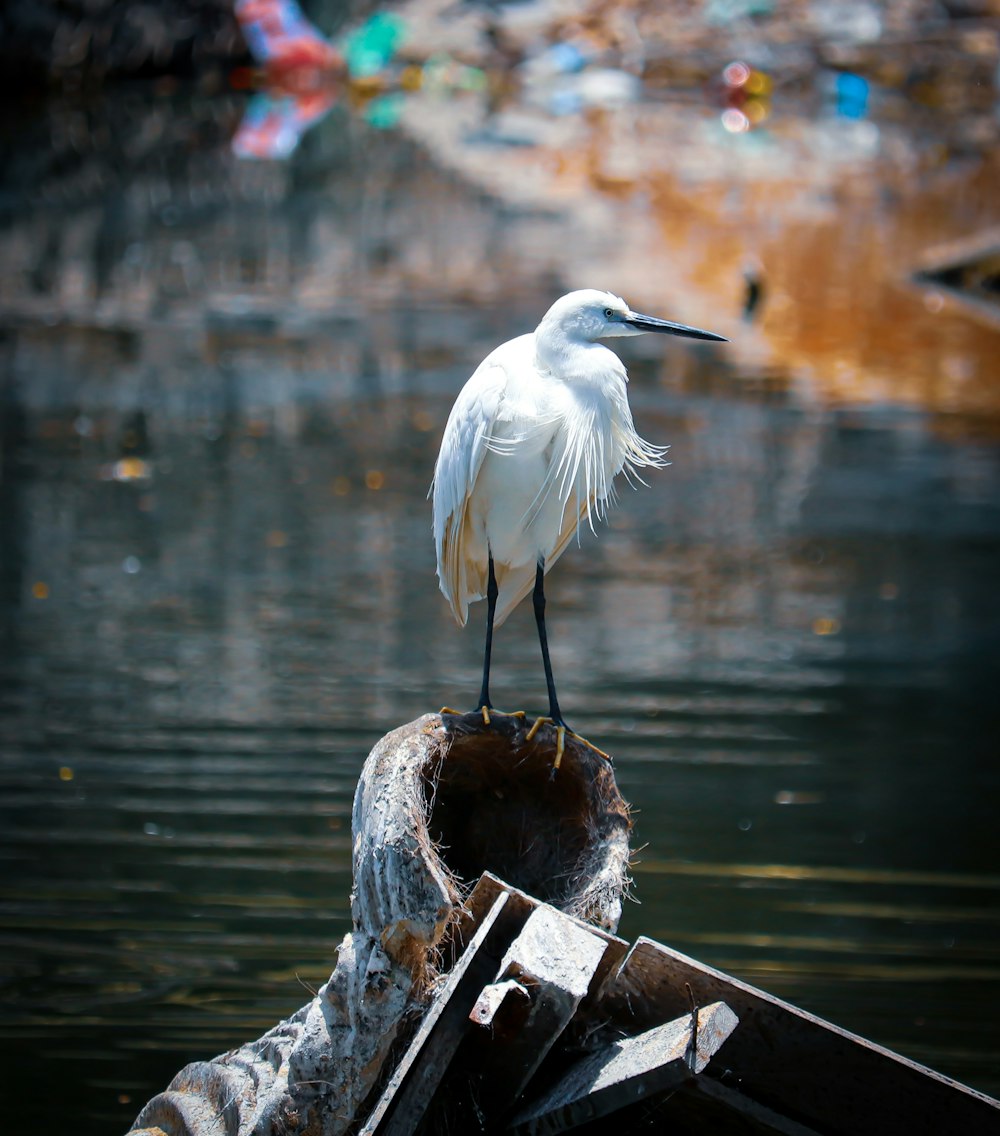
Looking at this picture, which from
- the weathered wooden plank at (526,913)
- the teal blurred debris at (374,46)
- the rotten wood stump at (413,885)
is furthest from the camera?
the teal blurred debris at (374,46)

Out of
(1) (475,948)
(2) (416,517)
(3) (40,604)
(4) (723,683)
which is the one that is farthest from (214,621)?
(1) (475,948)

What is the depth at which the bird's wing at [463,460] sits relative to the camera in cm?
460

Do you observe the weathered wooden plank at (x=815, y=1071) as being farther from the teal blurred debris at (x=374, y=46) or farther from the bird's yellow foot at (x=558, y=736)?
the teal blurred debris at (x=374, y=46)

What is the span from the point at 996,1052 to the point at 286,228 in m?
14.6

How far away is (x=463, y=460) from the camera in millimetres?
4684

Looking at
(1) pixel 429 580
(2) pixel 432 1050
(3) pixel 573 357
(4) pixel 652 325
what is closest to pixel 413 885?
(2) pixel 432 1050

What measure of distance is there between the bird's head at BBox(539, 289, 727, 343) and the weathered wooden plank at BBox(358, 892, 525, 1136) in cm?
174

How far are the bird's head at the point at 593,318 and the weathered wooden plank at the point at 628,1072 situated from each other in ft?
6.24

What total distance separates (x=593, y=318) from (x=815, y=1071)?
81.4 inches

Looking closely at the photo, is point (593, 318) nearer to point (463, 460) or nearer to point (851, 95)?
point (463, 460)

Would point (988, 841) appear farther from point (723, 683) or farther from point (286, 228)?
point (286, 228)

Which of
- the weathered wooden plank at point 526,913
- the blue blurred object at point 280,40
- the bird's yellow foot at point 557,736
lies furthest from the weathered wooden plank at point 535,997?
the blue blurred object at point 280,40

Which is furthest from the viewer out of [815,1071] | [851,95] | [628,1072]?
[851,95]

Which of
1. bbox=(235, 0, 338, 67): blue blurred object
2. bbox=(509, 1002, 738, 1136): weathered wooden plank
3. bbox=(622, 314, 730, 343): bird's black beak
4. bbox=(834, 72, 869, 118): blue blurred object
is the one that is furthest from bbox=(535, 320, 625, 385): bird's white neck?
bbox=(235, 0, 338, 67): blue blurred object
